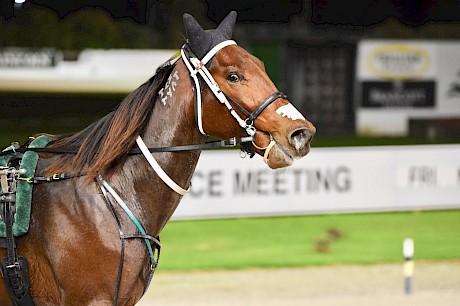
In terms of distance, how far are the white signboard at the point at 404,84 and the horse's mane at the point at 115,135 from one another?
11.3 meters

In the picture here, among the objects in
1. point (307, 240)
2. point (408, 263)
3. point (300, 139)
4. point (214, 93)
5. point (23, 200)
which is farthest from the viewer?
point (307, 240)

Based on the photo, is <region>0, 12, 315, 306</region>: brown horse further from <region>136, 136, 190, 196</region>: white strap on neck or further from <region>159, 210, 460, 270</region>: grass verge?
<region>159, 210, 460, 270</region>: grass verge

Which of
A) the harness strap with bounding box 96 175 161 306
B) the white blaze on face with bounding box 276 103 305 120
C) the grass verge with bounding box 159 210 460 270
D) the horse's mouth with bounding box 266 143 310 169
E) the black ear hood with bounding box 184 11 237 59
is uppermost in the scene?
the black ear hood with bounding box 184 11 237 59

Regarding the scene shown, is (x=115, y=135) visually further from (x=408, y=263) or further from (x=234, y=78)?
(x=408, y=263)

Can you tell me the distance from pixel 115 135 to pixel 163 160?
0.67 ft

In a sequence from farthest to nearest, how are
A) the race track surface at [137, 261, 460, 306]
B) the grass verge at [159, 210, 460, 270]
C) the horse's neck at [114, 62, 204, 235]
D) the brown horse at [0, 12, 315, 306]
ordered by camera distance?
the grass verge at [159, 210, 460, 270]
the race track surface at [137, 261, 460, 306]
the horse's neck at [114, 62, 204, 235]
the brown horse at [0, 12, 315, 306]

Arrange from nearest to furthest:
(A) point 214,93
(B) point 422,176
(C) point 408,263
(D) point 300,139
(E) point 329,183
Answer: (D) point 300,139
(A) point 214,93
(C) point 408,263
(E) point 329,183
(B) point 422,176

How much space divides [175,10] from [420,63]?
478 centimetres

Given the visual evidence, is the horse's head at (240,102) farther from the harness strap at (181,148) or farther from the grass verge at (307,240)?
the grass verge at (307,240)

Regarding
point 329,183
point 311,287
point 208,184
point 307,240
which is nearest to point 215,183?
point 208,184

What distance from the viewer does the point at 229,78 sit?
10.1ft

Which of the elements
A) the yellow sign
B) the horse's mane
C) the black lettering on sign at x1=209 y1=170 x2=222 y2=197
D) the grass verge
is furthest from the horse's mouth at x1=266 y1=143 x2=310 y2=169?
the yellow sign

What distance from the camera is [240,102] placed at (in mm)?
3062

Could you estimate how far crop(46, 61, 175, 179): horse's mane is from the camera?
3162 mm
